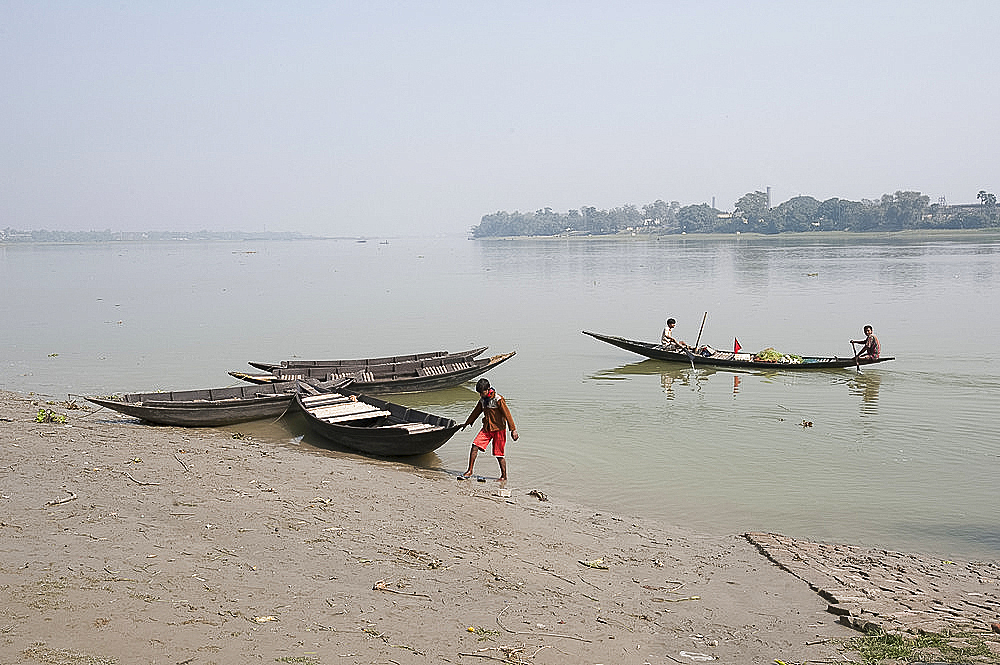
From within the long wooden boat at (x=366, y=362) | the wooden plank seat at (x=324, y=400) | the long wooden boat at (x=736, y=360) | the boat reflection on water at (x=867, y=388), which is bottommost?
the boat reflection on water at (x=867, y=388)

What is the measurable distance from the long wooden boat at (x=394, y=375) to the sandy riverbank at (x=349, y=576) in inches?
247

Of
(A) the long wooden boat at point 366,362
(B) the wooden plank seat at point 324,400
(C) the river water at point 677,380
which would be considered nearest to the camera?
(C) the river water at point 677,380

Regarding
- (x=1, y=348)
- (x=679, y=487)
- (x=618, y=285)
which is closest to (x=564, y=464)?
(x=679, y=487)

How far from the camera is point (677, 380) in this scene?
18.7 metres

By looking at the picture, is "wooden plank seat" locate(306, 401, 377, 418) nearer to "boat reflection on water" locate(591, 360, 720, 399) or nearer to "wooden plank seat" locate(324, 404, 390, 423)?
"wooden plank seat" locate(324, 404, 390, 423)

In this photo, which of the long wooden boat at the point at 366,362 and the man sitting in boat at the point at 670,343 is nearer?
the long wooden boat at the point at 366,362

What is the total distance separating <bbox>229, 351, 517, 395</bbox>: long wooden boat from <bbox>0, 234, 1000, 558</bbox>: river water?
453 mm

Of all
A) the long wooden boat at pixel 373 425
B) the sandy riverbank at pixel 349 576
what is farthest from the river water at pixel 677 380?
the sandy riverbank at pixel 349 576

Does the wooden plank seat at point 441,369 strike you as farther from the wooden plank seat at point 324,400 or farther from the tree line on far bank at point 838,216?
the tree line on far bank at point 838,216

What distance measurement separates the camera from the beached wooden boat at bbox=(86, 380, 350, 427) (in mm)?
12672

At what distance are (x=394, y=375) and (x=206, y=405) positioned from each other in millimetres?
4470

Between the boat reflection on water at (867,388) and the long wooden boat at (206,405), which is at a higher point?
the long wooden boat at (206,405)

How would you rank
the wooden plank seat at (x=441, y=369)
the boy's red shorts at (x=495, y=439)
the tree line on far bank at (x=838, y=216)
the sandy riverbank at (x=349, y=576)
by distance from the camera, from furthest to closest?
1. the tree line on far bank at (x=838, y=216)
2. the wooden plank seat at (x=441, y=369)
3. the boy's red shorts at (x=495, y=439)
4. the sandy riverbank at (x=349, y=576)

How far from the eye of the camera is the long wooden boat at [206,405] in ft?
41.6
